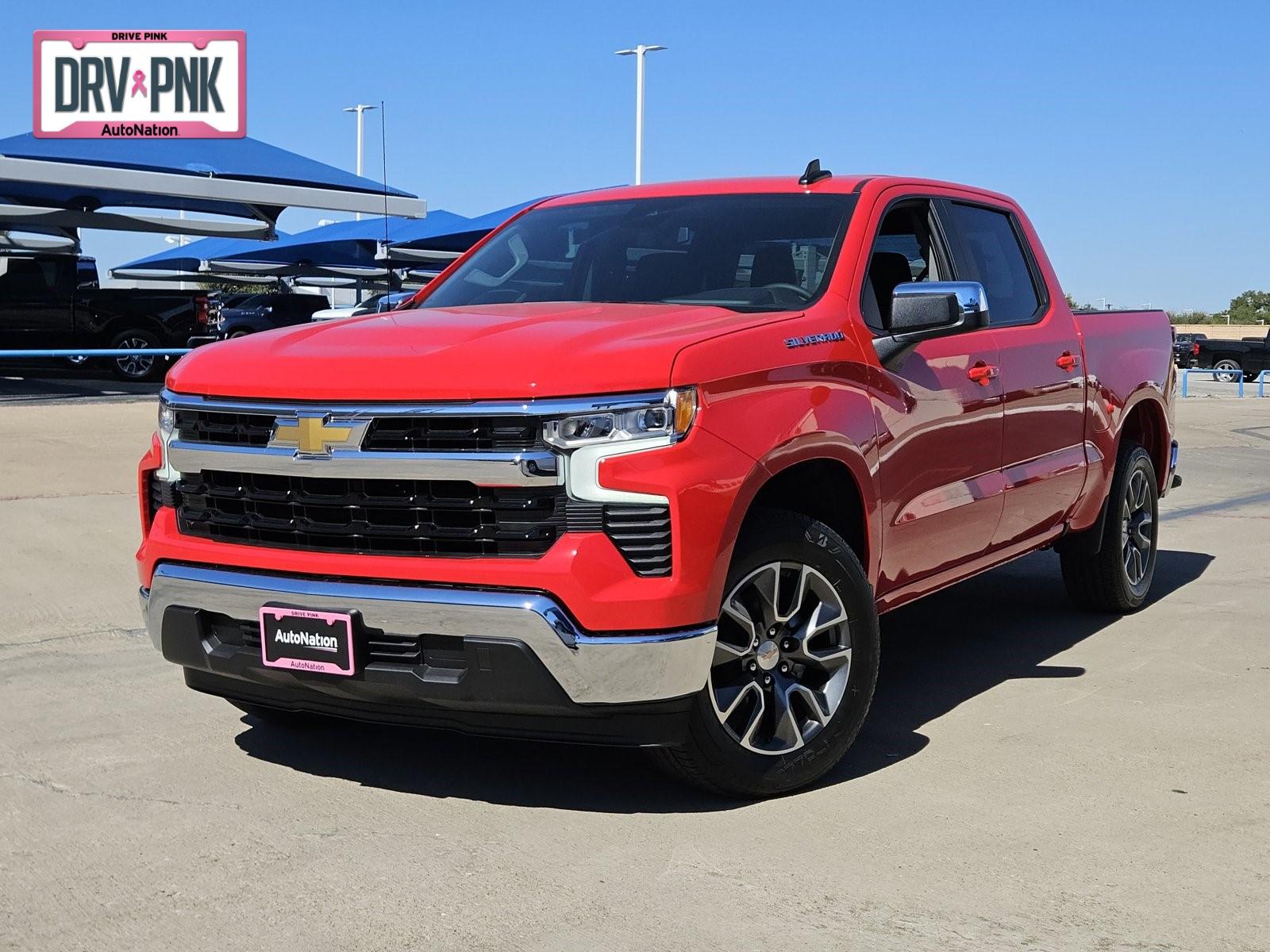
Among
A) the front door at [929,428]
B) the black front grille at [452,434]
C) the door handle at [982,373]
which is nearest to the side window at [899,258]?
the front door at [929,428]

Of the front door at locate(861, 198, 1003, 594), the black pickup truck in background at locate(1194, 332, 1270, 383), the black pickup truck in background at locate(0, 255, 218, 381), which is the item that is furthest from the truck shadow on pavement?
the black pickup truck in background at locate(1194, 332, 1270, 383)

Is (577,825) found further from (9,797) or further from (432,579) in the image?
(9,797)

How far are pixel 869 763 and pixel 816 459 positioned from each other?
3.20 ft

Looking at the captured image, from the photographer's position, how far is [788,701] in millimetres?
4359

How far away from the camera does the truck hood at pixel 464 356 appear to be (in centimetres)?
389

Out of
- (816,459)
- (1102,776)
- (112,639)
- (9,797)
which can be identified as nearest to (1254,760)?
(1102,776)

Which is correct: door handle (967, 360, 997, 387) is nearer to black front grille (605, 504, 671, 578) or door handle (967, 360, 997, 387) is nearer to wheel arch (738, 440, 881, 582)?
wheel arch (738, 440, 881, 582)

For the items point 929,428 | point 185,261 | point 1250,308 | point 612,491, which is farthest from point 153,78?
point 1250,308

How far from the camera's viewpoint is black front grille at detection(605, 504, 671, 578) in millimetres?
3857

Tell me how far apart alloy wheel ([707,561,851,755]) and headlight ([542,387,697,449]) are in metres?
0.52

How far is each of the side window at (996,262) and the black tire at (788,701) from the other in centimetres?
177

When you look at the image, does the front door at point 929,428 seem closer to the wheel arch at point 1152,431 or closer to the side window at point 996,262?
the side window at point 996,262

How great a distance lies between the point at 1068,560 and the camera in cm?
706

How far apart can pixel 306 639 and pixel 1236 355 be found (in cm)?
3708
